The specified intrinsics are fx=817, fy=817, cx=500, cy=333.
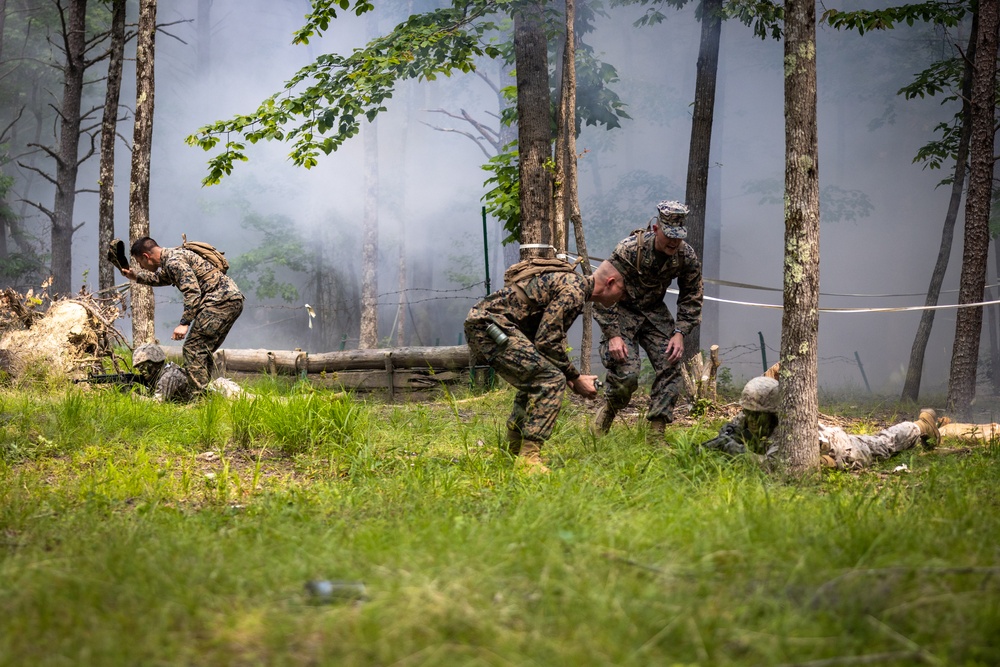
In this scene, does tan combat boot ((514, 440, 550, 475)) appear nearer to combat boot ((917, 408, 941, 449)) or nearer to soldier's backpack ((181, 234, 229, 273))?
combat boot ((917, 408, 941, 449))

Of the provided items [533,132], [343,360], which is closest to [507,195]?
[533,132]

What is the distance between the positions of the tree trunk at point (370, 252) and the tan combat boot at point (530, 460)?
14.6 meters

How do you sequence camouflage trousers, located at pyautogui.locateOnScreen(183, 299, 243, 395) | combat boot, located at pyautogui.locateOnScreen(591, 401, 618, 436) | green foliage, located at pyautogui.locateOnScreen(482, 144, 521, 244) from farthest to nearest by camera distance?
green foliage, located at pyautogui.locateOnScreen(482, 144, 521, 244)
camouflage trousers, located at pyautogui.locateOnScreen(183, 299, 243, 395)
combat boot, located at pyautogui.locateOnScreen(591, 401, 618, 436)

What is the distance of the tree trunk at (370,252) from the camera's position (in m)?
19.5

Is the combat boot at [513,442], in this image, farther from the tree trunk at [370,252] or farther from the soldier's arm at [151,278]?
the tree trunk at [370,252]

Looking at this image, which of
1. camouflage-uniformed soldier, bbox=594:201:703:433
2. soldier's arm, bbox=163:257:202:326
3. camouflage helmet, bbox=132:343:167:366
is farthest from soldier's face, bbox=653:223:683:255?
camouflage helmet, bbox=132:343:167:366

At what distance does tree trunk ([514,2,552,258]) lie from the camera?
29.0ft

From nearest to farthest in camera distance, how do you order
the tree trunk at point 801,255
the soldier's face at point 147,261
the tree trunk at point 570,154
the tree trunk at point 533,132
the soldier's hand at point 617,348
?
the tree trunk at point 801,255
the soldier's hand at point 617,348
the soldier's face at point 147,261
the tree trunk at point 570,154
the tree trunk at point 533,132

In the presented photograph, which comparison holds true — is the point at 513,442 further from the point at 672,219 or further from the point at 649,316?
the point at 672,219

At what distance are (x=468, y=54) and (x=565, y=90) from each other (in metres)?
1.67

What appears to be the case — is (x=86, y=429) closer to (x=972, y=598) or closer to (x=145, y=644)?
(x=145, y=644)

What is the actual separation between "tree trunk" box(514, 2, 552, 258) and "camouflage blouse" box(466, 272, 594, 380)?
362 centimetres

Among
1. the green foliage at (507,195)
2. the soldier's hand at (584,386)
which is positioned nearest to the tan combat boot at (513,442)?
the soldier's hand at (584,386)

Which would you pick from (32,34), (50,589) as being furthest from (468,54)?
(32,34)
